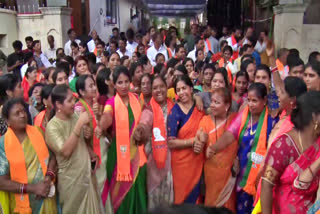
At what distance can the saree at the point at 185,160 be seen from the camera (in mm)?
3627

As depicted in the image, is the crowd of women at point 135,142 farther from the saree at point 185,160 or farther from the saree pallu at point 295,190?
the saree pallu at point 295,190

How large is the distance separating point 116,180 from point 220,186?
97 centimetres

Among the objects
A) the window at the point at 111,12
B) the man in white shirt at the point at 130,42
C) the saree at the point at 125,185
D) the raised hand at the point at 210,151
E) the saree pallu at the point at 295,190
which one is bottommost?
the saree at the point at 125,185

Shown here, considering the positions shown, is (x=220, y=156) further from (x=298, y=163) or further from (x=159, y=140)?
(x=298, y=163)

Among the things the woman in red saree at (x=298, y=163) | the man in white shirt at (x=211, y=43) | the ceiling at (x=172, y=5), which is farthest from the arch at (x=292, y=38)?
the ceiling at (x=172, y=5)

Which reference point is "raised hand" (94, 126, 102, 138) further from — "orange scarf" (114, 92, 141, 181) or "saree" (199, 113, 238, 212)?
"saree" (199, 113, 238, 212)

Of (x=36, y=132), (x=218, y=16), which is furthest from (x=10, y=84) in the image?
(x=218, y=16)

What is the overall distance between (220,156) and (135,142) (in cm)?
79

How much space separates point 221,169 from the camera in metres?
3.53

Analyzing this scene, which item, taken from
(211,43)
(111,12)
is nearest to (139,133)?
(211,43)

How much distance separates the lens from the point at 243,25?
14.8 metres

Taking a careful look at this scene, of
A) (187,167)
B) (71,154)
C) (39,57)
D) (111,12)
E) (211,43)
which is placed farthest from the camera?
(111,12)

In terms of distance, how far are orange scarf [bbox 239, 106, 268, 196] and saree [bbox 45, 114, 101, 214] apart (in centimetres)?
134

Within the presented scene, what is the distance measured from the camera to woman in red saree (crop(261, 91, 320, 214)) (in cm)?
212
